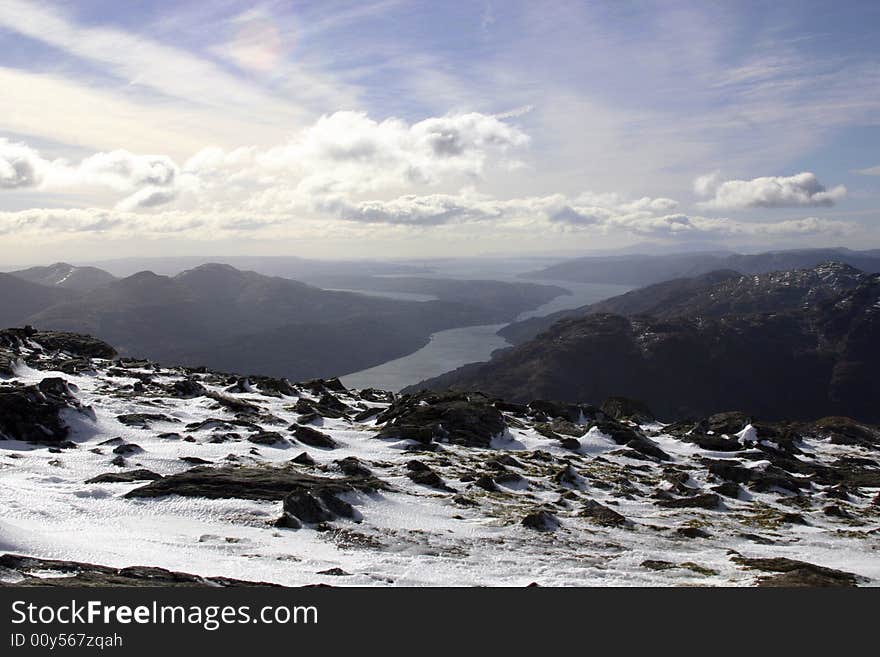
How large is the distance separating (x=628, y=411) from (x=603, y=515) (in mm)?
51449

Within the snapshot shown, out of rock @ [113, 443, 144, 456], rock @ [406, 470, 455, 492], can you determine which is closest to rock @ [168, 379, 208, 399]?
rock @ [113, 443, 144, 456]

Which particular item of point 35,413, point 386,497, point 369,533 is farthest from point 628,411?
point 35,413

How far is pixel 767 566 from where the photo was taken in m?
22.1

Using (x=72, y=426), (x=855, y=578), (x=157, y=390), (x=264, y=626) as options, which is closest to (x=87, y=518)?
(x=264, y=626)

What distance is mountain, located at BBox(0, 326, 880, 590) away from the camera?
18641 millimetres

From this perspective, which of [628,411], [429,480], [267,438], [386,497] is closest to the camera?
[386,497]

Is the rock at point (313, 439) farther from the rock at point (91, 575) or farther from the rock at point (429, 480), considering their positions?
the rock at point (91, 575)

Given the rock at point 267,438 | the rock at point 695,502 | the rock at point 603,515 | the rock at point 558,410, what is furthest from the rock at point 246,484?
the rock at point 558,410

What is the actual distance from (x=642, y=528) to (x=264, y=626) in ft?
74.7

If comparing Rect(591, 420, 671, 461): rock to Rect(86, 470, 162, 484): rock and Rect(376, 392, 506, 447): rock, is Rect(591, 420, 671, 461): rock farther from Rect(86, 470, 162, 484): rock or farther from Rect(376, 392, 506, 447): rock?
Rect(86, 470, 162, 484): rock

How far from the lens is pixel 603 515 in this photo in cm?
2962

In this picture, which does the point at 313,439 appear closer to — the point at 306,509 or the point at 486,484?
the point at 486,484

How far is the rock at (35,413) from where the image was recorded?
32938mm

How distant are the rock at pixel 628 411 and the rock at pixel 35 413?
206ft
